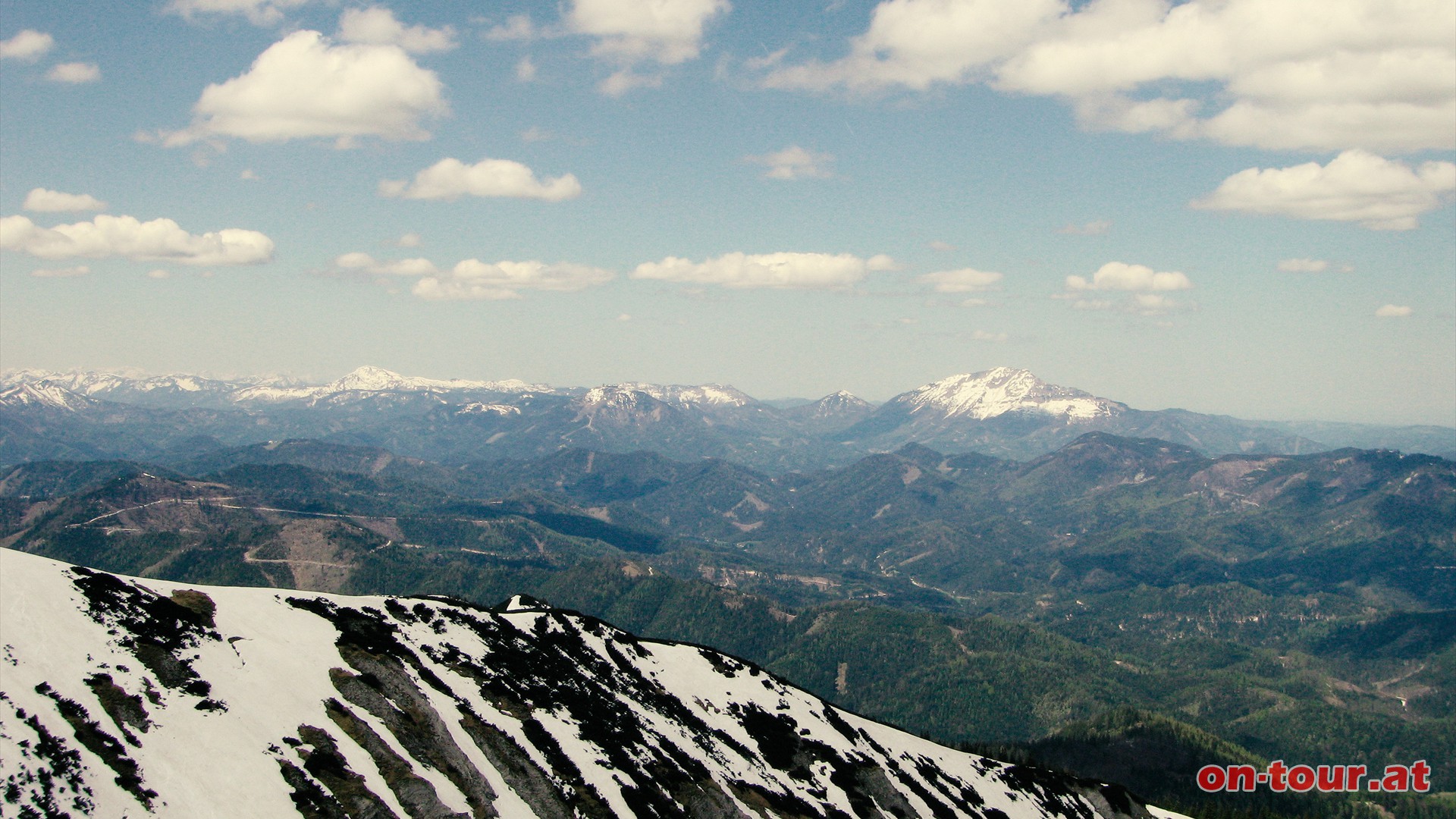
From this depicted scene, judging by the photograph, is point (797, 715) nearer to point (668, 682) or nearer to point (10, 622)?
point (668, 682)

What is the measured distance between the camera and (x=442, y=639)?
422 ft

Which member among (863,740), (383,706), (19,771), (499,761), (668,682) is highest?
(19,771)

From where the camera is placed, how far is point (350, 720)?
295 ft

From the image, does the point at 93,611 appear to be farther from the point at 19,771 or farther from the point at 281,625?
the point at 19,771

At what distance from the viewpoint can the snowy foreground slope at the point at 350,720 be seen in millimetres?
70188

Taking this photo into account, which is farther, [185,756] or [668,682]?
[668,682]

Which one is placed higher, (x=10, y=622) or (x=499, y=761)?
(x=10, y=622)

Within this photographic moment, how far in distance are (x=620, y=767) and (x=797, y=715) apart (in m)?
72.0

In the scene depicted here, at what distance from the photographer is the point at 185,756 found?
7312 centimetres

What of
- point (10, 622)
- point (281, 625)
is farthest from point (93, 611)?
point (281, 625)

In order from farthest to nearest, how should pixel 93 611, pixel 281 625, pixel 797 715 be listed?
1. pixel 797 715
2. pixel 281 625
3. pixel 93 611

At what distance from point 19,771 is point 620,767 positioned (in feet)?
212

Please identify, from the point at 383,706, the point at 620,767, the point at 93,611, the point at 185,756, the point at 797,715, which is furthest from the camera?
the point at 797,715

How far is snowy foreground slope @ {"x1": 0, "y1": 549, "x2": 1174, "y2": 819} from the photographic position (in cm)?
7019
